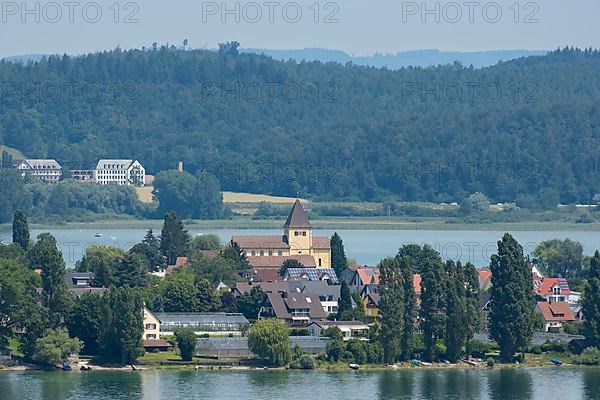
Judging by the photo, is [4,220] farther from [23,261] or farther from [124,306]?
[124,306]

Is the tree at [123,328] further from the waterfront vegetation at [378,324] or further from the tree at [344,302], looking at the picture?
the tree at [344,302]

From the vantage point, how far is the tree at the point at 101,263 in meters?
60.9

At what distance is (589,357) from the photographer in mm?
52094

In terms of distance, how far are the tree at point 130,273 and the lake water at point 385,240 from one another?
61.3ft

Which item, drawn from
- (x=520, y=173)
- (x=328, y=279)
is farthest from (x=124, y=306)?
(x=520, y=173)

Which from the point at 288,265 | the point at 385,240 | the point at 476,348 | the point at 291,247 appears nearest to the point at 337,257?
the point at 291,247

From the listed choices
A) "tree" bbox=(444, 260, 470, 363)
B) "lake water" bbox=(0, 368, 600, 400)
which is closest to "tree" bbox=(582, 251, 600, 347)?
"lake water" bbox=(0, 368, 600, 400)

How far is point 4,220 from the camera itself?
420ft

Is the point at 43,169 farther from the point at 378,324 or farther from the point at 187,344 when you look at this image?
the point at 187,344

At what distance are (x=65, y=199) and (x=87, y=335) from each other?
288 ft

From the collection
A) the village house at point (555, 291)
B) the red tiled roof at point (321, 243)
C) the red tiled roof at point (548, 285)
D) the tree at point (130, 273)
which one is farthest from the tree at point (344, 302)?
the red tiled roof at point (321, 243)

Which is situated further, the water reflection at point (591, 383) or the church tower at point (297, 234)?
the church tower at point (297, 234)

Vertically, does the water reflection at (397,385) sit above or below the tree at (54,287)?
below

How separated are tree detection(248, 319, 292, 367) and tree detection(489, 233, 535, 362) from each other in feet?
18.7
